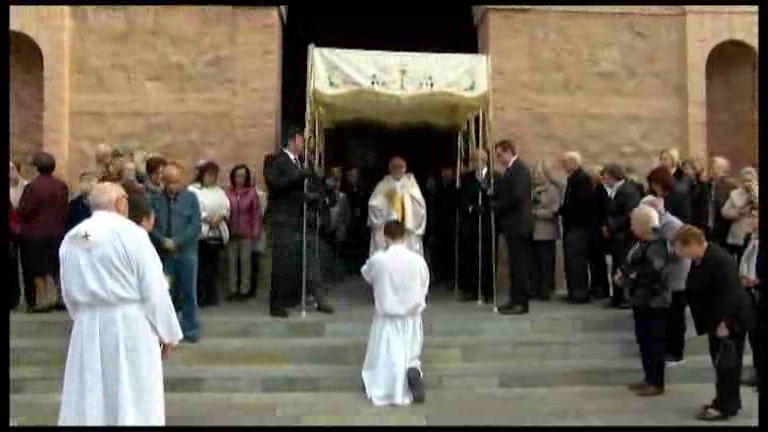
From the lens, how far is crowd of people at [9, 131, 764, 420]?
9.73 m

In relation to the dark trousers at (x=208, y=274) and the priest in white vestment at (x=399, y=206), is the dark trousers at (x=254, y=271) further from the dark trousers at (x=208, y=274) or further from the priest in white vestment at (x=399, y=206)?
the priest in white vestment at (x=399, y=206)

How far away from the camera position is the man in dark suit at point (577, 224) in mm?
12070

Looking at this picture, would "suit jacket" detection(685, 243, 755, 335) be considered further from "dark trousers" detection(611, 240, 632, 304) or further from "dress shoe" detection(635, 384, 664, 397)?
"dark trousers" detection(611, 240, 632, 304)

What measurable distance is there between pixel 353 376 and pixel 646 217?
9.82 ft

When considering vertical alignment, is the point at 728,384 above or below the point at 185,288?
below

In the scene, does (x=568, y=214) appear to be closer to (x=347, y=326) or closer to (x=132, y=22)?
(x=347, y=326)

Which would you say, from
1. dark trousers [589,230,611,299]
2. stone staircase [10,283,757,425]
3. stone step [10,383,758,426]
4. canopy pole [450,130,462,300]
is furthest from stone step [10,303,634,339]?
canopy pole [450,130,462,300]

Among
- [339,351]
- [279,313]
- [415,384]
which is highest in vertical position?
[279,313]

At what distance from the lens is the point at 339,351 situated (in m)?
10.4

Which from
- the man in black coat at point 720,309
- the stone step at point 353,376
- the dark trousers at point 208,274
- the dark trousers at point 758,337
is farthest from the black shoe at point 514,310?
the dark trousers at point 208,274

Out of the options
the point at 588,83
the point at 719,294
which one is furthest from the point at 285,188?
the point at 588,83

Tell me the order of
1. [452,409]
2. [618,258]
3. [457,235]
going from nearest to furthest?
[452,409]
[618,258]
[457,235]

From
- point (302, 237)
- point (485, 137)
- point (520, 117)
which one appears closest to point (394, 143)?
point (520, 117)

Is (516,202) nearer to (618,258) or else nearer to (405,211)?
(618,258)
